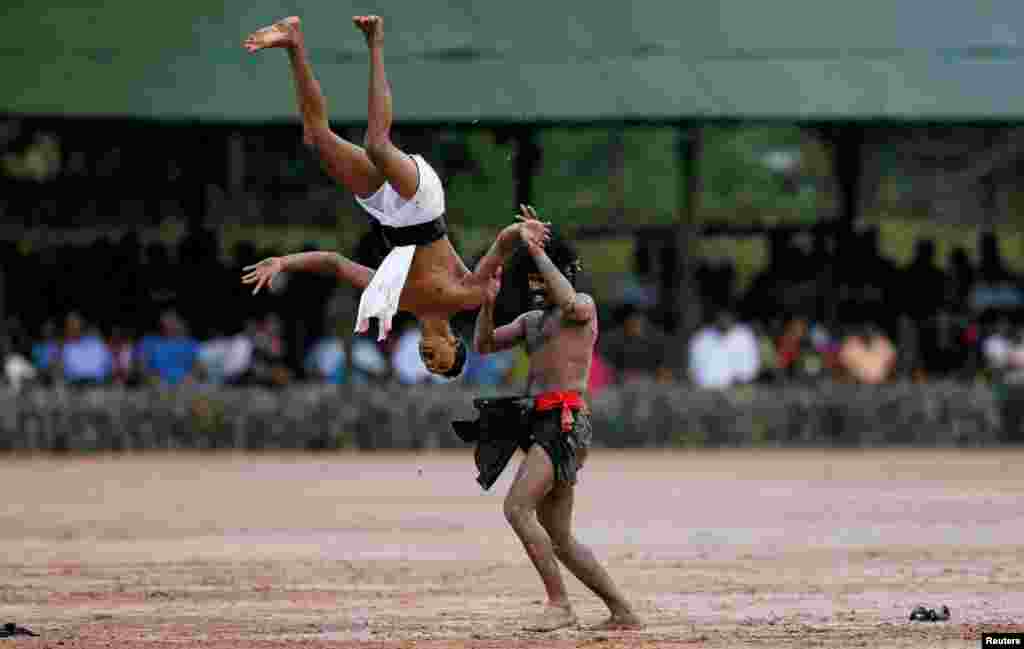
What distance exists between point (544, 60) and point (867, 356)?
4.78m

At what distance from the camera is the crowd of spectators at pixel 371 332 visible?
27.7 metres

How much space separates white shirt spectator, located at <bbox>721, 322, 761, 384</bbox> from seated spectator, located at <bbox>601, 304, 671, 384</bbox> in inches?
29.7

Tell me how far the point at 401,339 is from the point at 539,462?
15.5 metres

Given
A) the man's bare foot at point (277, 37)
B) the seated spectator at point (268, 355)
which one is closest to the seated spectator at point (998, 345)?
the seated spectator at point (268, 355)

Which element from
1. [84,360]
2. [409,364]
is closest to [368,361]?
[409,364]

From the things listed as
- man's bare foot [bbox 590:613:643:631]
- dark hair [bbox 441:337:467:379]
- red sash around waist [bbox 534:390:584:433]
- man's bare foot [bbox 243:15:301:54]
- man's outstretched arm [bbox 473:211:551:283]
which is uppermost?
man's bare foot [bbox 243:15:301:54]

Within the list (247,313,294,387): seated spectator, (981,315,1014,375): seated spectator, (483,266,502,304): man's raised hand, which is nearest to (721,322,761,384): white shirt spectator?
(981,315,1014,375): seated spectator

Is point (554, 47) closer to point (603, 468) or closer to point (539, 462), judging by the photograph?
point (603, 468)

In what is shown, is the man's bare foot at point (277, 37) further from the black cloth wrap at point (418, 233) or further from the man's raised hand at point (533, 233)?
the man's raised hand at point (533, 233)

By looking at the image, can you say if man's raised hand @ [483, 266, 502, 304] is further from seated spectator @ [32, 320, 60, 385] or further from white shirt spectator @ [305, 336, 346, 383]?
white shirt spectator @ [305, 336, 346, 383]

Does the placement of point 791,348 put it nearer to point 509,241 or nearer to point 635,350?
point 635,350

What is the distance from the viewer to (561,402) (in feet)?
43.2

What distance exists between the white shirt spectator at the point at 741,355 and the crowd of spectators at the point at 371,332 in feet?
0.05

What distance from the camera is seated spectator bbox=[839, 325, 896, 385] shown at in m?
28.7
